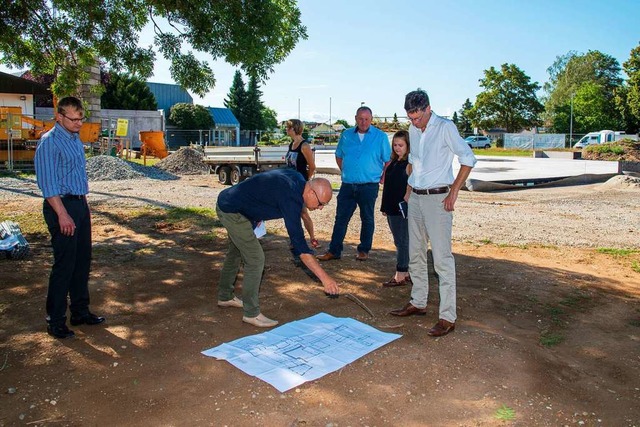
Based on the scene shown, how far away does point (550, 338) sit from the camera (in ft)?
14.2

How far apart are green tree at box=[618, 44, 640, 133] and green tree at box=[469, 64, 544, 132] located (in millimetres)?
9020

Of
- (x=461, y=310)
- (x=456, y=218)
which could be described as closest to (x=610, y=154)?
(x=456, y=218)

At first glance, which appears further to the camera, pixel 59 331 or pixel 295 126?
pixel 295 126

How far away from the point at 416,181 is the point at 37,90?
1276 inches

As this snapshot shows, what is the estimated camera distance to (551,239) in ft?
28.7

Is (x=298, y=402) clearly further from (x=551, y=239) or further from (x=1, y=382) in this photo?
(x=551, y=239)

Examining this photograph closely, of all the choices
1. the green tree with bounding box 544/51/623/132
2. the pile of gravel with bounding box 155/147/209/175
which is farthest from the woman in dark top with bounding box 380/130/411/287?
the green tree with bounding box 544/51/623/132

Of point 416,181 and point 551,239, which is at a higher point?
point 416,181

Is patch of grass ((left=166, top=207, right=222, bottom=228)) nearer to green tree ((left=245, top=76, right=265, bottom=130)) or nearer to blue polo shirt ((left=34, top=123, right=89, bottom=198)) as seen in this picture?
blue polo shirt ((left=34, top=123, right=89, bottom=198))

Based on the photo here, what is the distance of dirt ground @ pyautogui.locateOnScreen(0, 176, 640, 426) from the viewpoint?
3154 mm

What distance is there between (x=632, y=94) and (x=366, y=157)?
5820 cm

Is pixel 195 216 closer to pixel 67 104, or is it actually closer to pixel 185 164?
pixel 67 104

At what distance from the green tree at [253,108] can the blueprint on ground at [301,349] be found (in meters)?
66.0

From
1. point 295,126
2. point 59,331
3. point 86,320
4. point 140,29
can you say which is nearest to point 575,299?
point 295,126
